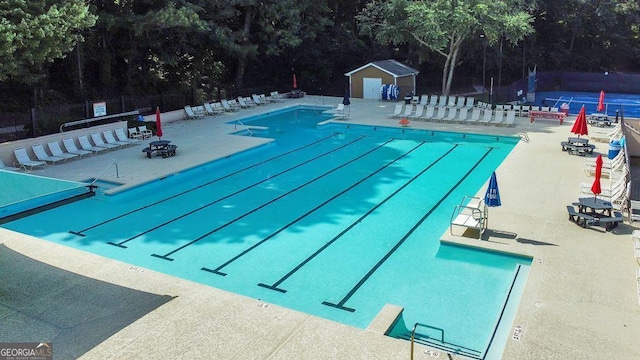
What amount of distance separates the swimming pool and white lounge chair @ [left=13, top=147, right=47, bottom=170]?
11.9ft

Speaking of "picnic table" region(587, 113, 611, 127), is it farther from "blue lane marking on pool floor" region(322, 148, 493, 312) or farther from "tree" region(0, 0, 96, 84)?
"tree" region(0, 0, 96, 84)

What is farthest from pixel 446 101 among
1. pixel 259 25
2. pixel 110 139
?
pixel 110 139

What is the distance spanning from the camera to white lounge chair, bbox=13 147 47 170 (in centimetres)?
1559

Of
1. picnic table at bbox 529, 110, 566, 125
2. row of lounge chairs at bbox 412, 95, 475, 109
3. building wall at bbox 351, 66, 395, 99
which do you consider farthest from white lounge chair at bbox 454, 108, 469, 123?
building wall at bbox 351, 66, 395, 99

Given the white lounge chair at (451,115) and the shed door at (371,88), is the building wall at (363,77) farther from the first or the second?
the white lounge chair at (451,115)

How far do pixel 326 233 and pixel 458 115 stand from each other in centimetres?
1376

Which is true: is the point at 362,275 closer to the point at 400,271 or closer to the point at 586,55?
the point at 400,271

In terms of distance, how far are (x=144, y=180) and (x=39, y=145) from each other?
4.71 metres

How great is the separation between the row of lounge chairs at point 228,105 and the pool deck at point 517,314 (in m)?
15.1

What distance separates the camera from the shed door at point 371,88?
29297 mm

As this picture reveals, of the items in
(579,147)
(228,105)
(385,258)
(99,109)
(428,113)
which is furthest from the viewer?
(228,105)

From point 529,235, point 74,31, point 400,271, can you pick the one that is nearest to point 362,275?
point 400,271

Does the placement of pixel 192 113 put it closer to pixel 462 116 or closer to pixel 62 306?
pixel 462 116

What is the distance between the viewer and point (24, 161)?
15758 mm
